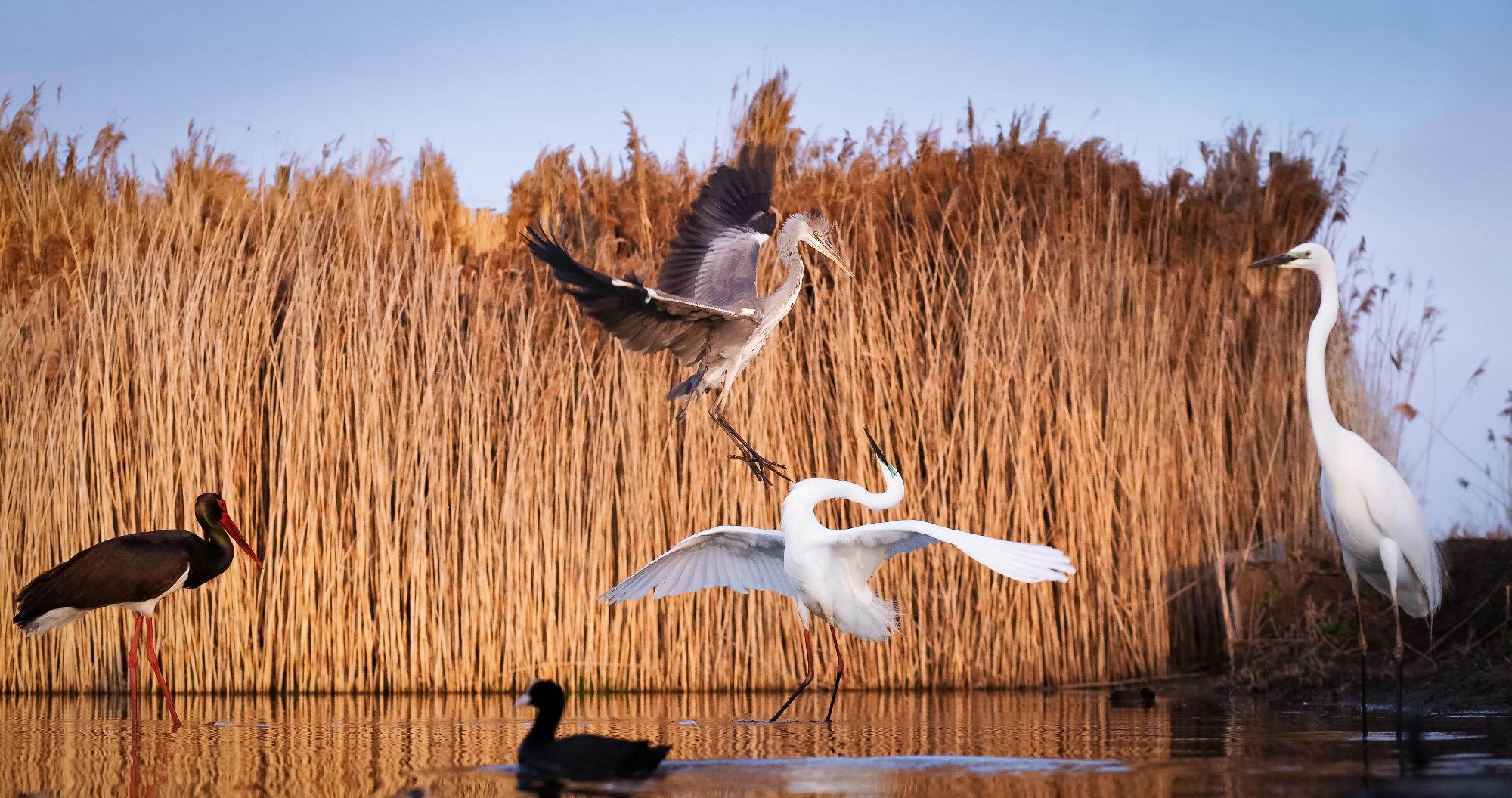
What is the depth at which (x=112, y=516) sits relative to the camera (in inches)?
302

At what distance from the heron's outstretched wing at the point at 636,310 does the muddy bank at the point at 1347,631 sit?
3.09 m

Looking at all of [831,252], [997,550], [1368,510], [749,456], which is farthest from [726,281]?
[1368,510]

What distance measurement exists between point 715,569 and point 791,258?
1.54 metres

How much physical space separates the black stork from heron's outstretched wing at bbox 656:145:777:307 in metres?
2.45

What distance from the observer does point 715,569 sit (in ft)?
21.3

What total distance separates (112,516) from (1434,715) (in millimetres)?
6276

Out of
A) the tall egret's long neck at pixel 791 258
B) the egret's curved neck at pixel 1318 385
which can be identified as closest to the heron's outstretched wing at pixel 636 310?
the tall egret's long neck at pixel 791 258

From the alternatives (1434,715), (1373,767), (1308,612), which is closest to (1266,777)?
(1373,767)

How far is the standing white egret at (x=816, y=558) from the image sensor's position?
561 centimetres

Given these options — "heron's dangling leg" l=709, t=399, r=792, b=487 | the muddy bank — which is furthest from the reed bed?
"heron's dangling leg" l=709, t=399, r=792, b=487

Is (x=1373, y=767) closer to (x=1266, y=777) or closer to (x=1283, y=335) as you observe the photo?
(x=1266, y=777)

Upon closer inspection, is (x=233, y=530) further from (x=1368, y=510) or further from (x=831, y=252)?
(x=1368, y=510)

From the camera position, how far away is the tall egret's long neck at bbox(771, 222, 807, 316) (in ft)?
22.1

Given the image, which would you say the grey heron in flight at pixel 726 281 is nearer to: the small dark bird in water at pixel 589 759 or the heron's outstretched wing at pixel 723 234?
the heron's outstretched wing at pixel 723 234
